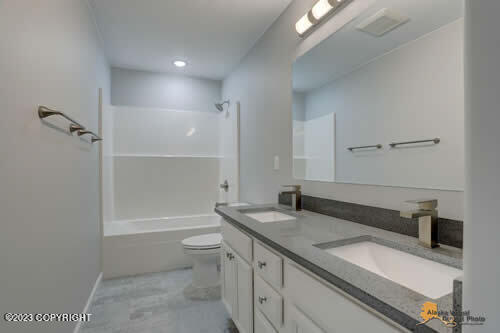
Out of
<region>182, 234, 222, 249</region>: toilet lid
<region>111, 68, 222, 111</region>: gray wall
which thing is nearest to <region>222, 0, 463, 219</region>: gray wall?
<region>182, 234, 222, 249</region>: toilet lid

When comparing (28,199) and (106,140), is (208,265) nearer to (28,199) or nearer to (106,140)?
(28,199)

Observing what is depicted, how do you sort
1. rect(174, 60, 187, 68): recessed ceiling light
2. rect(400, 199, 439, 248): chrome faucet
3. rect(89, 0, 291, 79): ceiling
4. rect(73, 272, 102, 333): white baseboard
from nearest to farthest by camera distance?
rect(400, 199, 439, 248): chrome faucet
rect(73, 272, 102, 333): white baseboard
rect(89, 0, 291, 79): ceiling
rect(174, 60, 187, 68): recessed ceiling light

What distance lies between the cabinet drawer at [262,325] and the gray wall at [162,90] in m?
3.19

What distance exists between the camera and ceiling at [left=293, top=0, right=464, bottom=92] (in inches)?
39.1

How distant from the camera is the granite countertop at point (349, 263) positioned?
0.51 meters

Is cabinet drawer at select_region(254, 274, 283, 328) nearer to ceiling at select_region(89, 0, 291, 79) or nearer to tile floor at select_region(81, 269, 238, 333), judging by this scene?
tile floor at select_region(81, 269, 238, 333)

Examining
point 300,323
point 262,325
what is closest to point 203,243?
point 262,325

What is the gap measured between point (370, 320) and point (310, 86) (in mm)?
1506

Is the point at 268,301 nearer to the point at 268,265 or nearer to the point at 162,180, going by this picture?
the point at 268,265

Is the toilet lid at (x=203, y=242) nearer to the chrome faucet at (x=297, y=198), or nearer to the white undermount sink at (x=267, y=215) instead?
the white undermount sink at (x=267, y=215)

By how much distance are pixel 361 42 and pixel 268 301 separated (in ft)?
4.62

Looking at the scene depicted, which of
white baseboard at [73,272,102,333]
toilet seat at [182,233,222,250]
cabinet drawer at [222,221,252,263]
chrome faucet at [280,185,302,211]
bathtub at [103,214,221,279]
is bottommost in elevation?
white baseboard at [73,272,102,333]

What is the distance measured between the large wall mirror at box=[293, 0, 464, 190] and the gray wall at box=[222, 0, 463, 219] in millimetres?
77

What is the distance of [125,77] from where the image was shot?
135 inches
